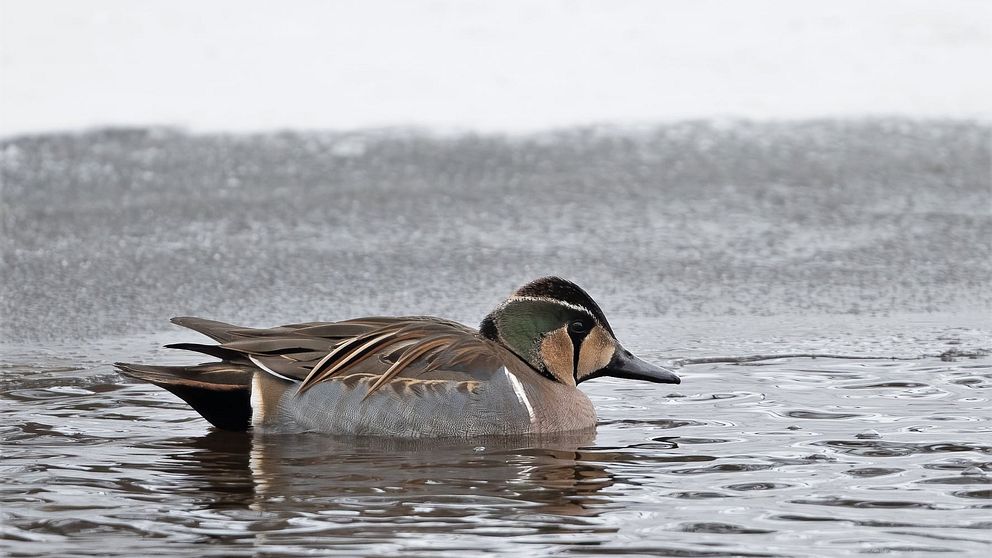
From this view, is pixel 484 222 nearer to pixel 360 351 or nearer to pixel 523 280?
pixel 523 280

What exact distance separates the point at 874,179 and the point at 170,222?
4727 mm

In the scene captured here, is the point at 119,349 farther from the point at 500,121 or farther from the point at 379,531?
the point at 500,121


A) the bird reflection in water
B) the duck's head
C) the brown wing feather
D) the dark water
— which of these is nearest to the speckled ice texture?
the dark water

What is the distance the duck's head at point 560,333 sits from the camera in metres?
6.16

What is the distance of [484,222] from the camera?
9.25 m

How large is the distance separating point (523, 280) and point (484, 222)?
110 centimetres

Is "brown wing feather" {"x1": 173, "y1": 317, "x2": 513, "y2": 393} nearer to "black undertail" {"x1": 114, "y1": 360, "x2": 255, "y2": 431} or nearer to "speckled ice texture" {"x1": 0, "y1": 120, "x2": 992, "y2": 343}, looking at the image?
"black undertail" {"x1": 114, "y1": 360, "x2": 255, "y2": 431}

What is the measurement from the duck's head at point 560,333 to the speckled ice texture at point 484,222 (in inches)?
55.5

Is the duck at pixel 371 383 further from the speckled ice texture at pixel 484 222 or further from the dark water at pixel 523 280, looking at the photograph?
the speckled ice texture at pixel 484 222

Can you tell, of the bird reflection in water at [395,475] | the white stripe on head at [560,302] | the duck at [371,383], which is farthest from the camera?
the white stripe on head at [560,302]

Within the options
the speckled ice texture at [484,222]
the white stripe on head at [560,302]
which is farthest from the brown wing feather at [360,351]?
the speckled ice texture at [484,222]

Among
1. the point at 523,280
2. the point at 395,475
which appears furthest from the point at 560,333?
the point at 523,280

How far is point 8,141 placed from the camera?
34.6ft

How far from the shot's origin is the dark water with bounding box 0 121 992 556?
14.9 feet
